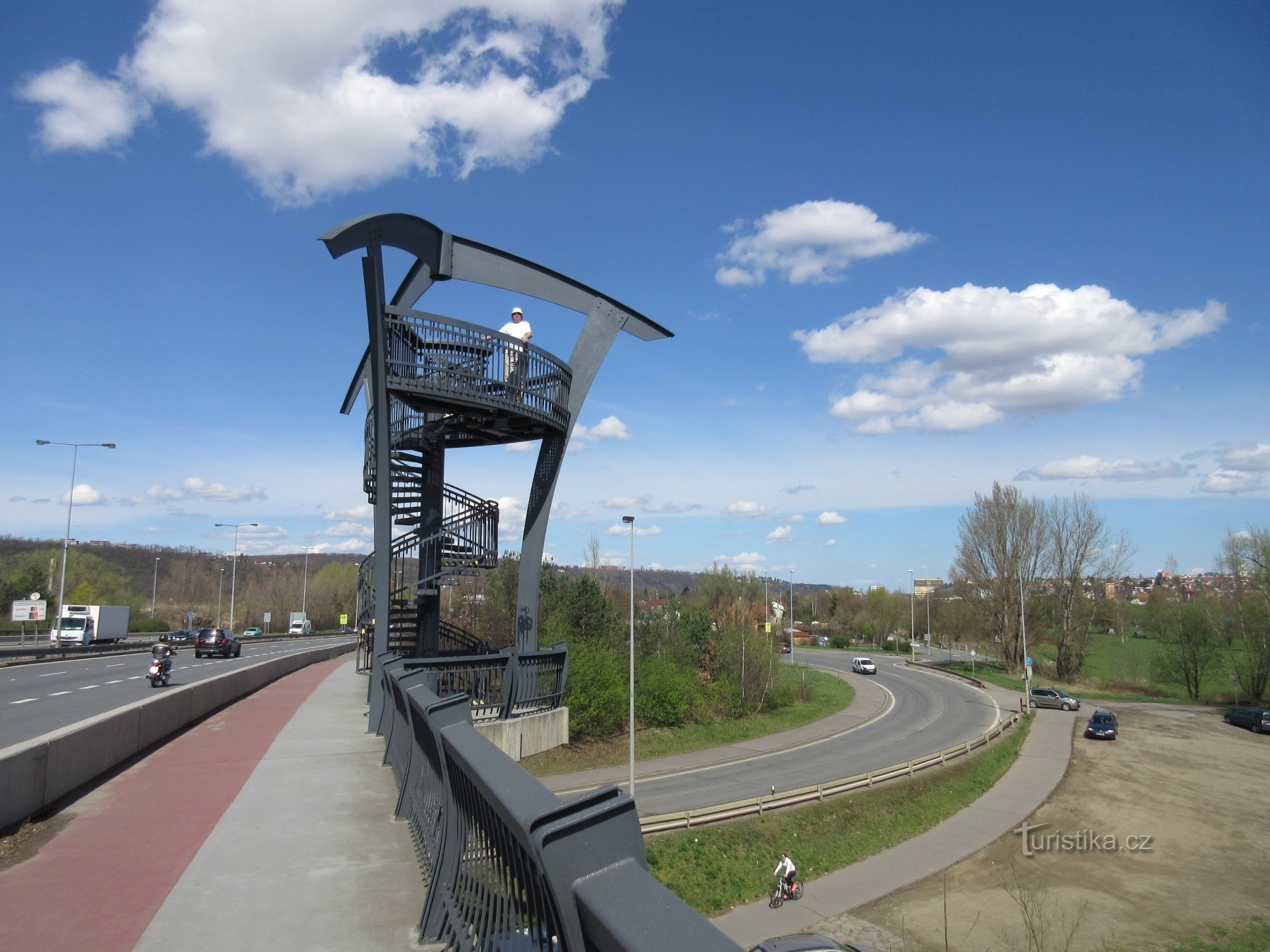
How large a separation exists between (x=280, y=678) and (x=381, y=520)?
16193 mm

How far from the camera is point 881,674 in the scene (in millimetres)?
68125

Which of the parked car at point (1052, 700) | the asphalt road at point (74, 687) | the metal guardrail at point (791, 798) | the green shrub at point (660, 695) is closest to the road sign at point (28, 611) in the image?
the asphalt road at point (74, 687)

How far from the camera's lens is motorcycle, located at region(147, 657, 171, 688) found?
67.7 feet

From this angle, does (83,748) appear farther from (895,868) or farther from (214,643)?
(214,643)

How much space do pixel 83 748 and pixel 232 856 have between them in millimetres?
3760

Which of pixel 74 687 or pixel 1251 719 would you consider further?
pixel 1251 719

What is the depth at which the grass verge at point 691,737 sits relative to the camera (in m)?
29.1

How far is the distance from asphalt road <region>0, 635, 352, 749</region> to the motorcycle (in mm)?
267

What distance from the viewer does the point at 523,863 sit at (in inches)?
104

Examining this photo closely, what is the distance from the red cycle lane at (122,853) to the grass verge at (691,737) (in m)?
12.6

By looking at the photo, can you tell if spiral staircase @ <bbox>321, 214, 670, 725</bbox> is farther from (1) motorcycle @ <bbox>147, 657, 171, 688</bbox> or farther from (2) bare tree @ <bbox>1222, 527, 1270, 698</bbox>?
(2) bare tree @ <bbox>1222, 527, 1270, 698</bbox>

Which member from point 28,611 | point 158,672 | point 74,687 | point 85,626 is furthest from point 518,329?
point 28,611

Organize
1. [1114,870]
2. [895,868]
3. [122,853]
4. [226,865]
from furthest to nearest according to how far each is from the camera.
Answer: [1114,870] < [895,868] < [122,853] < [226,865]

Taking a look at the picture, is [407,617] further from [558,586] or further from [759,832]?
[558,586]
